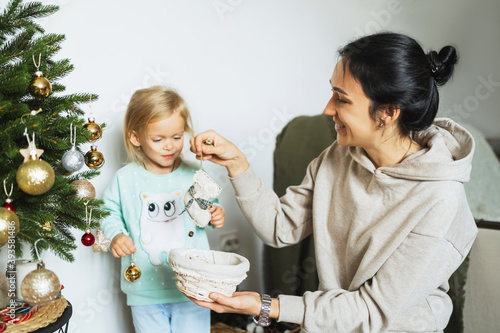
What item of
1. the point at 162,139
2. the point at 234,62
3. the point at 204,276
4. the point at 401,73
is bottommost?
the point at 204,276

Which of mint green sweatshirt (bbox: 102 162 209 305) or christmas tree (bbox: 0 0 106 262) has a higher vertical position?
christmas tree (bbox: 0 0 106 262)

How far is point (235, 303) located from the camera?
1.02 m

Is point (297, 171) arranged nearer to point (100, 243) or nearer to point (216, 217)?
point (216, 217)

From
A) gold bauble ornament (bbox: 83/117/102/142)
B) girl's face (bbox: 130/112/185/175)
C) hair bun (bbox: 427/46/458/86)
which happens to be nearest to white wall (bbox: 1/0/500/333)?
girl's face (bbox: 130/112/185/175)

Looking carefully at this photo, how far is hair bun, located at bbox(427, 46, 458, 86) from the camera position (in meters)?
1.10

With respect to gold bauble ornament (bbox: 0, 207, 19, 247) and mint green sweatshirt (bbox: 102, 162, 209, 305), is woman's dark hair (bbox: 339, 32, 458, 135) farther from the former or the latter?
gold bauble ornament (bbox: 0, 207, 19, 247)

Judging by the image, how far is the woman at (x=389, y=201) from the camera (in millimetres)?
1049

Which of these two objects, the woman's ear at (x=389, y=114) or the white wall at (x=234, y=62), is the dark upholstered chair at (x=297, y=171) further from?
the woman's ear at (x=389, y=114)

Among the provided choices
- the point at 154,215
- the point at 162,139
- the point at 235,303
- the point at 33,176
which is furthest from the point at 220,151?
the point at 33,176

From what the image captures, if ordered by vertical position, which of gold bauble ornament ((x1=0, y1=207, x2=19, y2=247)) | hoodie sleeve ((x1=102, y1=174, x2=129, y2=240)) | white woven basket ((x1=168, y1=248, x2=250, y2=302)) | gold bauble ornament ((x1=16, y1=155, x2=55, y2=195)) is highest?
gold bauble ornament ((x1=16, y1=155, x2=55, y2=195))

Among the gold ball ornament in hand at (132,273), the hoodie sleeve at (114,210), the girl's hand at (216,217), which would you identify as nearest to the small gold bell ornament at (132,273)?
the gold ball ornament in hand at (132,273)

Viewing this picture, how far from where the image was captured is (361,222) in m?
1.17

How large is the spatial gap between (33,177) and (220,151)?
0.51 m

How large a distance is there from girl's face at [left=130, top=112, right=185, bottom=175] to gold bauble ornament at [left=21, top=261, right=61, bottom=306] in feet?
1.55
